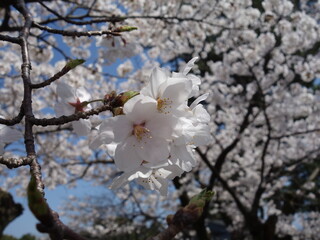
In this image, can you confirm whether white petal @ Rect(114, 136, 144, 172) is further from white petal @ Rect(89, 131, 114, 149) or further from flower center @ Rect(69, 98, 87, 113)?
flower center @ Rect(69, 98, 87, 113)

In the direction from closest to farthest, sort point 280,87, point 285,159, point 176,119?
point 176,119 < point 280,87 < point 285,159

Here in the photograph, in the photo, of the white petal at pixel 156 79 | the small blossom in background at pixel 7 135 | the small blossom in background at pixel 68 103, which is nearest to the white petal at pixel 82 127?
the small blossom in background at pixel 68 103

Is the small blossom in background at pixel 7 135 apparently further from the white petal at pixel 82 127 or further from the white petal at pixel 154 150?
the white petal at pixel 154 150

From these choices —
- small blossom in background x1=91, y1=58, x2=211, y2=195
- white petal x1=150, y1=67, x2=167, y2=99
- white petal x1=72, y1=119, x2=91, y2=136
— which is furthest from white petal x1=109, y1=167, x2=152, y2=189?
white petal x1=72, y1=119, x2=91, y2=136

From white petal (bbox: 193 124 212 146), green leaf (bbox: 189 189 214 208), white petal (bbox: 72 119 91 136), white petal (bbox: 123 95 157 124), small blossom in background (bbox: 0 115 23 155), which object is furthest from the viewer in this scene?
white petal (bbox: 72 119 91 136)

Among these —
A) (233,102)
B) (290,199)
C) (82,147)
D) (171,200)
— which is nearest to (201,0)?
(233,102)

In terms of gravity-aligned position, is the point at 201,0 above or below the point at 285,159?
above

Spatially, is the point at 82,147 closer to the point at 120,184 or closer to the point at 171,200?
the point at 171,200
